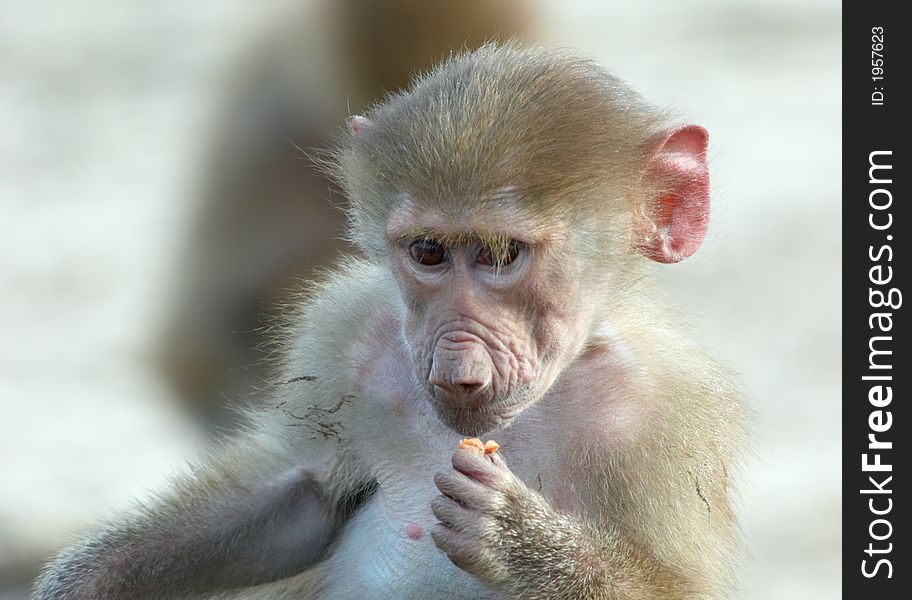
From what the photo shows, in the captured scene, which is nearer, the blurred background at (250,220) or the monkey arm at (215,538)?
the monkey arm at (215,538)

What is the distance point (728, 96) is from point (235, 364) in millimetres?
4331

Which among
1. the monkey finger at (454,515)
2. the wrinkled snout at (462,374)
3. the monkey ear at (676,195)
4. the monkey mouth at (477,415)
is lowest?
the monkey finger at (454,515)

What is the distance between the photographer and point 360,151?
2.64 meters

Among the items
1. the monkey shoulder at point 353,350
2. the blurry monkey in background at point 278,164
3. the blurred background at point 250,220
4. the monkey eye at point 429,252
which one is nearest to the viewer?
the monkey eye at point 429,252

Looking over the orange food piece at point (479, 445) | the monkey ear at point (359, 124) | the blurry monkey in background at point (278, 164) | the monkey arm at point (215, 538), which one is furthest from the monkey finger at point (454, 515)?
the blurry monkey in background at point (278, 164)

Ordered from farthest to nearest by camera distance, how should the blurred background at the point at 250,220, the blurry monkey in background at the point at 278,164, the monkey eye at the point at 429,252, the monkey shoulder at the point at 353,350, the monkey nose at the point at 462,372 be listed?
the blurred background at the point at 250,220 < the blurry monkey in background at the point at 278,164 < the monkey shoulder at the point at 353,350 < the monkey eye at the point at 429,252 < the monkey nose at the point at 462,372

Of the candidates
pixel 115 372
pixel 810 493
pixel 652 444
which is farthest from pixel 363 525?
pixel 115 372

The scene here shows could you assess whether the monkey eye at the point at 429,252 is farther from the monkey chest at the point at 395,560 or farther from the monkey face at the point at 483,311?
the monkey chest at the point at 395,560

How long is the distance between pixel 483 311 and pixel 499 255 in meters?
0.10

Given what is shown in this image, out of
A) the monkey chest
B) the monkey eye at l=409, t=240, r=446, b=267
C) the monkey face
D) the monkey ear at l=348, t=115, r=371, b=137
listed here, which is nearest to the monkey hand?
the monkey face

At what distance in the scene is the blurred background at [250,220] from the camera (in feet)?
16.9

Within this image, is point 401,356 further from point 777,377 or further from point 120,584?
point 777,377

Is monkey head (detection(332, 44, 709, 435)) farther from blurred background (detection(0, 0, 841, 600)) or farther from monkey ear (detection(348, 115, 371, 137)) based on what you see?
blurred background (detection(0, 0, 841, 600))

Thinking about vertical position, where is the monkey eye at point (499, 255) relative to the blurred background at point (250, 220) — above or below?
below
